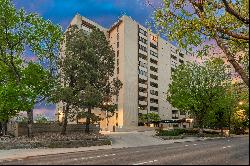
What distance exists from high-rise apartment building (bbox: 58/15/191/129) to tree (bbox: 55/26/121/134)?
6051 cm

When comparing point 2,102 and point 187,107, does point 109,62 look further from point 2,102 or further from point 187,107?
point 187,107

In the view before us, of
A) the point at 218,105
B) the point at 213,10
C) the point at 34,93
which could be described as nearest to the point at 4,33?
the point at 34,93

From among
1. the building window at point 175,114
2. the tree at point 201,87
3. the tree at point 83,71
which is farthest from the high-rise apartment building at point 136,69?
the tree at point 83,71

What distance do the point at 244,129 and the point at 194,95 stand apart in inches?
1449

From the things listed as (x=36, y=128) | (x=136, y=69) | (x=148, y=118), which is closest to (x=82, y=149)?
(x=36, y=128)

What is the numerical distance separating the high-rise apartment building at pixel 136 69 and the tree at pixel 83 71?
199 feet

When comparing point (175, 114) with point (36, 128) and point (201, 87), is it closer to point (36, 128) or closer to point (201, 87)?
point (201, 87)

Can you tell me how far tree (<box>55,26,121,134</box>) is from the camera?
47.8 meters

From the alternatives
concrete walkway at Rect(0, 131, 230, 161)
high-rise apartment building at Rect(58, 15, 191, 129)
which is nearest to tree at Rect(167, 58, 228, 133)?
concrete walkway at Rect(0, 131, 230, 161)

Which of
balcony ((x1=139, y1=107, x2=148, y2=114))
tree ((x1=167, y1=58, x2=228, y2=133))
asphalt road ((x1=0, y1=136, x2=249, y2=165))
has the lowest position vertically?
asphalt road ((x1=0, y1=136, x2=249, y2=165))

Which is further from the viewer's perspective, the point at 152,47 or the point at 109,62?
the point at 152,47

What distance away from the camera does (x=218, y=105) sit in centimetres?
7394

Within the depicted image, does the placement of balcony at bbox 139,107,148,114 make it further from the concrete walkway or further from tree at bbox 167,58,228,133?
the concrete walkway

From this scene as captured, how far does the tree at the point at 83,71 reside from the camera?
47.8 metres
